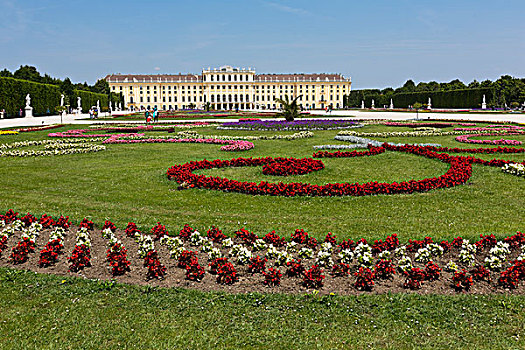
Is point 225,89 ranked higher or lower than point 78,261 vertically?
higher

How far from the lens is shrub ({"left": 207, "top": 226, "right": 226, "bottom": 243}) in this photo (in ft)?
14.5

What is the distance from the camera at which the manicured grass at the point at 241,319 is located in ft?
8.96

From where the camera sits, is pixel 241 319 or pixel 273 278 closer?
pixel 241 319

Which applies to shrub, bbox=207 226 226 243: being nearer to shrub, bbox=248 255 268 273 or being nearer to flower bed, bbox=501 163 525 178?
shrub, bbox=248 255 268 273

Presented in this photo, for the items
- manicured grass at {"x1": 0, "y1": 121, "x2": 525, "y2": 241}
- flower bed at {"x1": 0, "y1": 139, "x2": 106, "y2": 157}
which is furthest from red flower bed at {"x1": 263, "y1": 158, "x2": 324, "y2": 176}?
flower bed at {"x1": 0, "y1": 139, "x2": 106, "y2": 157}

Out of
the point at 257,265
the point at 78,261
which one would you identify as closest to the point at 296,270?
the point at 257,265

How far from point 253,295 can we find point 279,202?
111 inches

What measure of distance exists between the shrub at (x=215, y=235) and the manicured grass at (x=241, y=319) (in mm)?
1079

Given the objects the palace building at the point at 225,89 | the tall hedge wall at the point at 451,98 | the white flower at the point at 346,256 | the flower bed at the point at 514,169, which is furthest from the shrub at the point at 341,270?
the palace building at the point at 225,89

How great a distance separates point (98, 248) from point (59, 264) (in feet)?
1.47

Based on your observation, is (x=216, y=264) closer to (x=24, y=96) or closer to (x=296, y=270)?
(x=296, y=270)

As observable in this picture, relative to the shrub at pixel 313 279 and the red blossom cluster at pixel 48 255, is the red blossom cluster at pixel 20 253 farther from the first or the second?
the shrub at pixel 313 279

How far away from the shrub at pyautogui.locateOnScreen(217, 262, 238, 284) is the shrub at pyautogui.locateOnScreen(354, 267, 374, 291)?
99cm

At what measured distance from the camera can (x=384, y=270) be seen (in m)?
3.60
